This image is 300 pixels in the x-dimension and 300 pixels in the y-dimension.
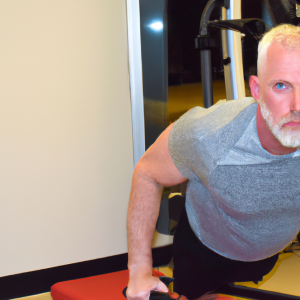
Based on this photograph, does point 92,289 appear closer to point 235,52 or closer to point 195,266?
point 195,266

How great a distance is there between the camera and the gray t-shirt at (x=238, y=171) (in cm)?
75

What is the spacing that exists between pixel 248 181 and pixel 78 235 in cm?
115

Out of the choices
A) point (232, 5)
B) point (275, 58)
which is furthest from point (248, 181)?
point (232, 5)

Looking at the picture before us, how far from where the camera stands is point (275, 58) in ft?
2.10

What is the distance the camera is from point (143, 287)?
751 mm

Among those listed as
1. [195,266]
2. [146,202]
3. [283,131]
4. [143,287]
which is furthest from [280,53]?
[195,266]

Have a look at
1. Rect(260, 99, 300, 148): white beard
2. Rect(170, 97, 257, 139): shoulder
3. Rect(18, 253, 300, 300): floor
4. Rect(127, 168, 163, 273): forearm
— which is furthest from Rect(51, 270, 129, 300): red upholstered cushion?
Rect(260, 99, 300, 148): white beard

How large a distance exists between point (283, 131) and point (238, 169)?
14cm

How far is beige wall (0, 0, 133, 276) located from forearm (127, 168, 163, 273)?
34.2 inches

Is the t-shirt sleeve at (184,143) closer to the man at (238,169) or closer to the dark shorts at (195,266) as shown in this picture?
the man at (238,169)

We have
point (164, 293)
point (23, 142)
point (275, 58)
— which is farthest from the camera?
point (23, 142)

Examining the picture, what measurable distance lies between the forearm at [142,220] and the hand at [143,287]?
2cm

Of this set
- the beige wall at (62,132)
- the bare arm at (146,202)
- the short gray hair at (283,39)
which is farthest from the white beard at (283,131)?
the beige wall at (62,132)

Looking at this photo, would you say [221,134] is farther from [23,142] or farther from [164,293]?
[23,142]
